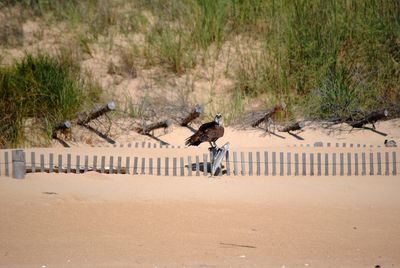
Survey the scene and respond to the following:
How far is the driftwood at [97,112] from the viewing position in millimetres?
14211

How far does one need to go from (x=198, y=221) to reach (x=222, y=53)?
34.2 feet

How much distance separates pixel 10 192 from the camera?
→ 9773mm

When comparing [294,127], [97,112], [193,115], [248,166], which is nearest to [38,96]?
[97,112]

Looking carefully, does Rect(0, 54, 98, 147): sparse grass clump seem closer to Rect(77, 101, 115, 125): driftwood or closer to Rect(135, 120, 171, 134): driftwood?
Rect(77, 101, 115, 125): driftwood

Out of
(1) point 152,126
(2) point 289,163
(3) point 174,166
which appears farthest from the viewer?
(1) point 152,126

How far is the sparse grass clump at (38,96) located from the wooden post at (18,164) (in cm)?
462

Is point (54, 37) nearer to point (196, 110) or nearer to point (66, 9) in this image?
point (66, 9)

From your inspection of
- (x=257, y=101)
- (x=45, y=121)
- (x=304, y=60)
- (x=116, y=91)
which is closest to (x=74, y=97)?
(x=45, y=121)

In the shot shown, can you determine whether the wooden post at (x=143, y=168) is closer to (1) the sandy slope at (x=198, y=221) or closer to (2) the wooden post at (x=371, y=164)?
(1) the sandy slope at (x=198, y=221)

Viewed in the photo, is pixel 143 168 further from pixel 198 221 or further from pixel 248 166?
pixel 198 221

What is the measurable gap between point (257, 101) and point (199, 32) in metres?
2.80

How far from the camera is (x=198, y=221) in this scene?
8.84 meters

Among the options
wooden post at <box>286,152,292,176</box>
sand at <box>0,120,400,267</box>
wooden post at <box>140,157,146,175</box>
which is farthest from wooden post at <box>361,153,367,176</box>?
wooden post at <box>140,157,146,175</box>

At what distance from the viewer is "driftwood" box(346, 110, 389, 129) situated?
14.8 meters
